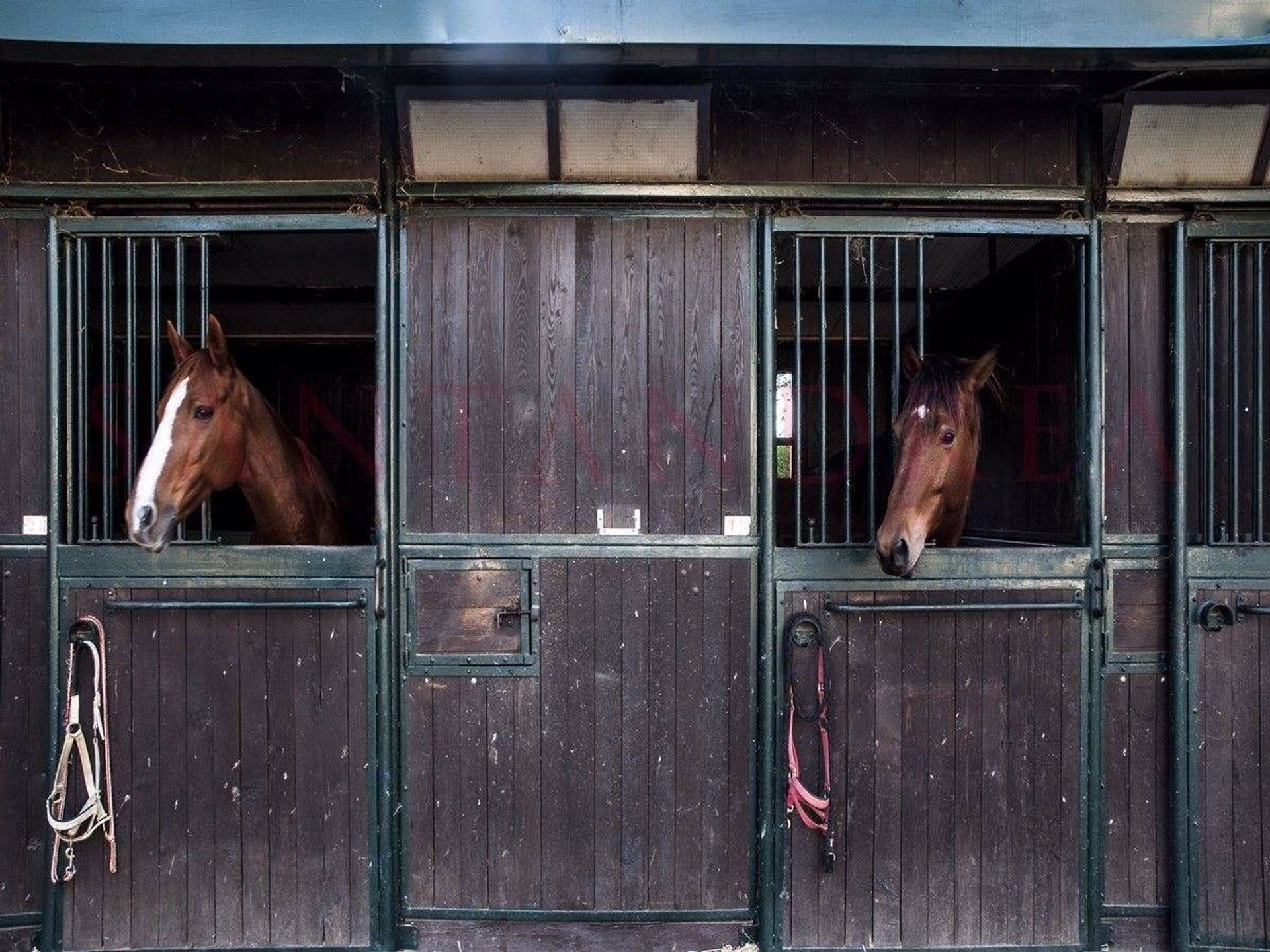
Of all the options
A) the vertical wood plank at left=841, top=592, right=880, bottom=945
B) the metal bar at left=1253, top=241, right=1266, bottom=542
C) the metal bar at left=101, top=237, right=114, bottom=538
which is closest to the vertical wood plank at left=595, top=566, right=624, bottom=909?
the vertical wood plank at left=841, top=592, right=880, bottom=945

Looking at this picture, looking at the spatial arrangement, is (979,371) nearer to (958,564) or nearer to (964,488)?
(964,488)

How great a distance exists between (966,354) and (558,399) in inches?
96.7

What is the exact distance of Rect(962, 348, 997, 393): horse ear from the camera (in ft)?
8.64

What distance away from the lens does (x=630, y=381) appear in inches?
99.6

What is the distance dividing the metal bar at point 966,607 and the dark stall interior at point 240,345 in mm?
2189

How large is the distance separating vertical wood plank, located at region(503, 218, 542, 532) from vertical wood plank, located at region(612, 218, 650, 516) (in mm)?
272

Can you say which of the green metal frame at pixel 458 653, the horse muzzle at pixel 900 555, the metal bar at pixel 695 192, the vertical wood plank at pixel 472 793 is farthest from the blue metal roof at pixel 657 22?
the vertical wood plank at pixel 472 793

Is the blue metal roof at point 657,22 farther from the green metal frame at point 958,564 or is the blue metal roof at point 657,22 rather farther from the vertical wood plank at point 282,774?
the vertical wood plank at point 282,774

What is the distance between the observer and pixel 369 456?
4973 millimetres

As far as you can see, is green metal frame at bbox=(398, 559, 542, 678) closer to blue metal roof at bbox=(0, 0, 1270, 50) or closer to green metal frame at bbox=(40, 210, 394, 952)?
green metal frame at bbox=(40, 210, 394, 952)

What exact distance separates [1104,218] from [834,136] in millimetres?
1009

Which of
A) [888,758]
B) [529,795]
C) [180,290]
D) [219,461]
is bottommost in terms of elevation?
[529,795]

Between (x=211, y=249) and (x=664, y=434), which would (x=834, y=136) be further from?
(x=211, y=249)

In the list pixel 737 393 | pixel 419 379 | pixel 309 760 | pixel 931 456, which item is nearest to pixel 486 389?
pixel 419 379
